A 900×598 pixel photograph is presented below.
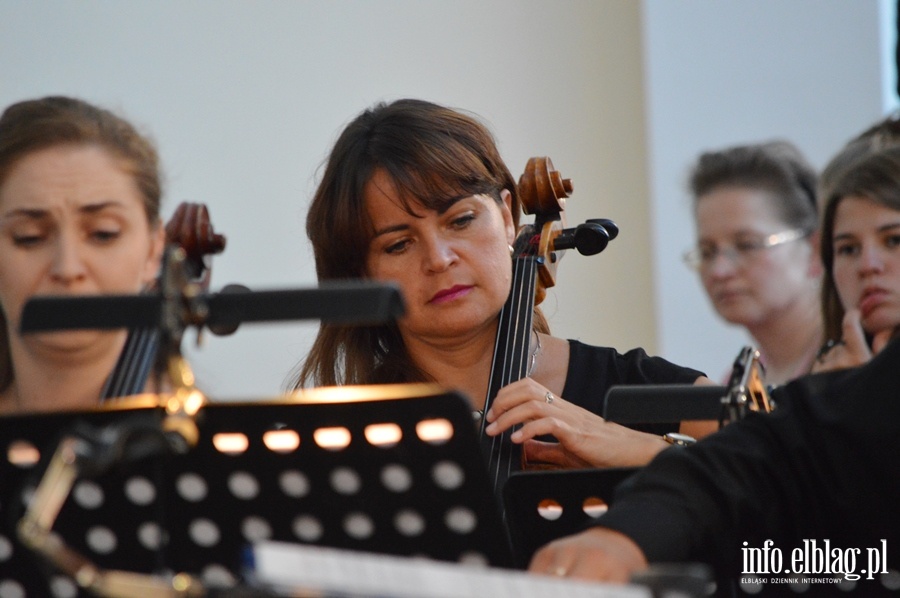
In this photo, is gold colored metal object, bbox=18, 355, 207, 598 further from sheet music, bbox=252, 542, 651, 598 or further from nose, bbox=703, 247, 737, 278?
nose, bbox=703, 247, 737, 278

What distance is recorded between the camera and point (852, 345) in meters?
2.30

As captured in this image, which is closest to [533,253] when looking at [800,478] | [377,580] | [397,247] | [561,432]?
[397,247]

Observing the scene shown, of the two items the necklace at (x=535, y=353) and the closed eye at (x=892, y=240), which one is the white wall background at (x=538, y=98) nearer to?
the closed eye at (x=892, y=240)

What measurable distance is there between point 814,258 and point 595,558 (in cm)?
217

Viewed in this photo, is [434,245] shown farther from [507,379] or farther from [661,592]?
[661,592]

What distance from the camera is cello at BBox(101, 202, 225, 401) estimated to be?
1.59 m

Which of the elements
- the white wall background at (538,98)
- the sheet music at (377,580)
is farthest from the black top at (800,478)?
the white wall background at (538,98)

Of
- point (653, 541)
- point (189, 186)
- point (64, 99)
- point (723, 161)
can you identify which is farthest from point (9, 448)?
point (723, 161)

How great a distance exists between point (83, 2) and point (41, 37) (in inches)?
5.9

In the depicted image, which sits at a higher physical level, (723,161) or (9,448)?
(723,161)

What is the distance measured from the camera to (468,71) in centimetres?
335

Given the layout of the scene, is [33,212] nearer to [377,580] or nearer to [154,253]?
[154,253]

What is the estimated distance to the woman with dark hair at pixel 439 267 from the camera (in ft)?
5.60

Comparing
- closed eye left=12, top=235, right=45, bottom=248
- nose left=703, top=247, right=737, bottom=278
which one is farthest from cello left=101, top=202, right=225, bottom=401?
nose left=703, top=247, right=737, bottom=278
